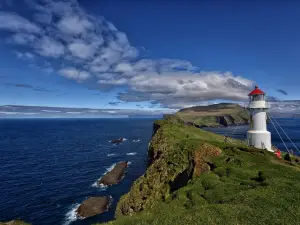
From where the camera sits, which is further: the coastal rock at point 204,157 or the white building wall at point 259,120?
the white building wall at point 259,120

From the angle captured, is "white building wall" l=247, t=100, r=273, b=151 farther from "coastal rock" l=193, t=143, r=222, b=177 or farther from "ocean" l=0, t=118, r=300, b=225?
"ocean" l=0, t=118, r=300, b=225

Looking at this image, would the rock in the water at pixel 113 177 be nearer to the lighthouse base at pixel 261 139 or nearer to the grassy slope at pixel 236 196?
the grassy slope at pixel 236 196

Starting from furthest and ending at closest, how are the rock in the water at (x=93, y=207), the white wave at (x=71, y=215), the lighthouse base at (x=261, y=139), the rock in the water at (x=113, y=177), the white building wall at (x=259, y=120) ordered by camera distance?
the rock in the water at (x=113, y=177)
the rock in the water at (x=93, y=207)
the white wave at (x=71, y=215)
the white building wall at (x=259, y=120)
the lighthouse base at (x=261, y=139)

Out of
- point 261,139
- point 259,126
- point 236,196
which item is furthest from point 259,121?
point 236,196

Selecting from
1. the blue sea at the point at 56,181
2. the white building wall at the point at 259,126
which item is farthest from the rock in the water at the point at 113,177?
the white building wall at the point at 259,126

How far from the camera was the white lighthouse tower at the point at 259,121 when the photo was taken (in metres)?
38.7

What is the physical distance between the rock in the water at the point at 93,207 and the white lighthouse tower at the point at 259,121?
34662 mm

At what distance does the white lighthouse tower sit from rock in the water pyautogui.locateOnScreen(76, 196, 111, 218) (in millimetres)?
34662

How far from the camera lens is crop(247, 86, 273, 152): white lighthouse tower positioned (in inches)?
1524

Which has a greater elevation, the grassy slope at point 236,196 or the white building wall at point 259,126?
the white building wall at point 259,126

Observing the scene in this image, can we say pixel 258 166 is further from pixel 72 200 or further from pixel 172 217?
pixel 72 200

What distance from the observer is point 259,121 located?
39.0 m

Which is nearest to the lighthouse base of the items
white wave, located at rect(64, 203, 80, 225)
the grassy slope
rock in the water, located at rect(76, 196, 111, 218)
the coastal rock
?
the grassy slope

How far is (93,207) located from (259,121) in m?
39.3
